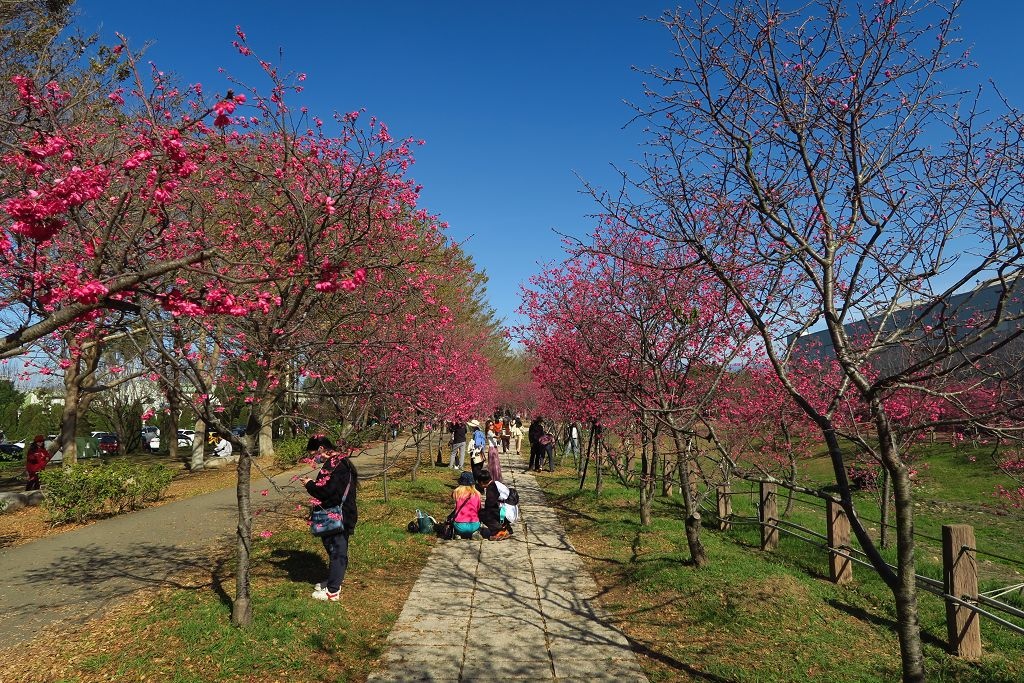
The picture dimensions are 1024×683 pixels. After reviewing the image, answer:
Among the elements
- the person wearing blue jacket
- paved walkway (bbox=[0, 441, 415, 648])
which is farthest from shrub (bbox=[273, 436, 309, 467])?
paved walkway (bbox=[0, 441, 415, 648])

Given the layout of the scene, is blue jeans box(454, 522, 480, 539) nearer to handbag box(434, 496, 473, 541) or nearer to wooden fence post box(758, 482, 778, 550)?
handbag box(434, 496, 473, 541)

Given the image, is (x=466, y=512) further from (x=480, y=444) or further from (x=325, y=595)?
(x=480, y=444)

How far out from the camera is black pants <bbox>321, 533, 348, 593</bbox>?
22.8 feet

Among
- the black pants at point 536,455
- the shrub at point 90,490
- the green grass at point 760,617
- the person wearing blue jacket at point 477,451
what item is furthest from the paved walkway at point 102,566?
the black pants at point 536,455

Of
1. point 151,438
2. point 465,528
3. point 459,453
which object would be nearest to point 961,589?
point 465,528

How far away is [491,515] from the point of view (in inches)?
431

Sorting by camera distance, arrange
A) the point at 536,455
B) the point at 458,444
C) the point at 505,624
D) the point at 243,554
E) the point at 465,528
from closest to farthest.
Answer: the point at 243,554 < the point at 505,624 < the point at 465,528 < the point at 458,444 < the point at 536,455

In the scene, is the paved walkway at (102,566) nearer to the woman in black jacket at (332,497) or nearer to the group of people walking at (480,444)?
the woman in black jacket at (332,497)

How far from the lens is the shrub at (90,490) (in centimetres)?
1137

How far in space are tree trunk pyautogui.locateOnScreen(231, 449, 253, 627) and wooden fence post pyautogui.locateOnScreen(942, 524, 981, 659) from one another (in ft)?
22.5

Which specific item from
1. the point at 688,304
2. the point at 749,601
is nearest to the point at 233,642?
the point at 749,601

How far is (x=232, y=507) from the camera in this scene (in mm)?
13523

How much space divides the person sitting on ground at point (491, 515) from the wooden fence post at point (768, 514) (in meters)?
4.34

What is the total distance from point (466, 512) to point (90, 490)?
7.42m
